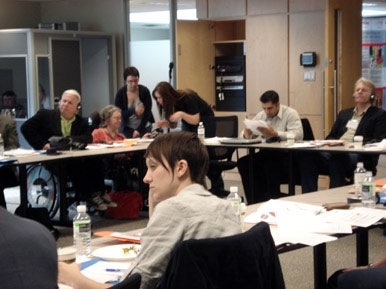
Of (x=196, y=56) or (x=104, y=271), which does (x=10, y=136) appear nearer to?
(x=196, y=56)

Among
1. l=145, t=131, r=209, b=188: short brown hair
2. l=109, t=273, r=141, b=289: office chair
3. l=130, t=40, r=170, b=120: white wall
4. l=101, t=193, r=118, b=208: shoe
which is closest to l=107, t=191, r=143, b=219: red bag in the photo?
l=101, t=193, r=118, b=208: shoe

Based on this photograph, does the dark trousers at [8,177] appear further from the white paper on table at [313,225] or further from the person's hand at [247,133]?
the white paper on table at [313,225]

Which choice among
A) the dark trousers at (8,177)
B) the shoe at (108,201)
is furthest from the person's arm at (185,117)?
the dark trousers at (8,177)

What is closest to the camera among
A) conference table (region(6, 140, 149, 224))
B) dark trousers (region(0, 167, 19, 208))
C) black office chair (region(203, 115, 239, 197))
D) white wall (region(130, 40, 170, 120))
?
conference table (region(6, 140, 149, 224))

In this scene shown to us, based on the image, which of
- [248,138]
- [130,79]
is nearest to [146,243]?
[248,138]

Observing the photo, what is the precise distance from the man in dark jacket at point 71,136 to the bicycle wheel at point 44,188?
184mm

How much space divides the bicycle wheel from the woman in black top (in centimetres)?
123

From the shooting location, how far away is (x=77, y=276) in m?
2.20

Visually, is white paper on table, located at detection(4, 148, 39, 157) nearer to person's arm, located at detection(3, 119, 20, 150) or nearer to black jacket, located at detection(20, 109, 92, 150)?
person's arm, located at detection(3, 119, 20, 150)

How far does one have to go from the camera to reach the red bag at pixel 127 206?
6977mm

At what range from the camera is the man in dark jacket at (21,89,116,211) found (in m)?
6.86

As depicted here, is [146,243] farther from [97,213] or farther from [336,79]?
[336,79]

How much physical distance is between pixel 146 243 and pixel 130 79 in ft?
19.1


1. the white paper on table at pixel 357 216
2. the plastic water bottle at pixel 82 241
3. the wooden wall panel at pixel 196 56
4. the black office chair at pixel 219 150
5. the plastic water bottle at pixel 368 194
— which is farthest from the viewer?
the wooden wall panel at pixel 196 56
